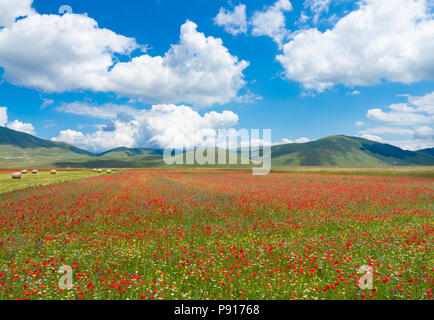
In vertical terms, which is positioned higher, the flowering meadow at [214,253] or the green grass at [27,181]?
the flowering meadow at [214,253]

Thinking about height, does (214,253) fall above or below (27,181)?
above

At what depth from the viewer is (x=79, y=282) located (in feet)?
23.2

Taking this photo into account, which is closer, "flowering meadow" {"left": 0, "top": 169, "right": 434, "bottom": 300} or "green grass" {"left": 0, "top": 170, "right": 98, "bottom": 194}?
"flowering meadow" {"left": 0, "top": 169, "right": 434, "bottom": 300}

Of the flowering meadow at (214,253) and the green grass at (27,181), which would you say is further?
the green grass at (27,181)

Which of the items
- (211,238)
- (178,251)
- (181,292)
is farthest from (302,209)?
(181,292)

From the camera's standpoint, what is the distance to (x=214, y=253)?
32.1 feet

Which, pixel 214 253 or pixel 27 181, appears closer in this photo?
pixel 214 253

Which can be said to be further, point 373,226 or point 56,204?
point 56,204

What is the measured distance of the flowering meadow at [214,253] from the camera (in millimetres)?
6734

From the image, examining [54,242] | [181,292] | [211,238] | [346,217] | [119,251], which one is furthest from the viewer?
[346,217]

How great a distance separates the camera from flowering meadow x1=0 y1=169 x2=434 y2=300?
6.73m

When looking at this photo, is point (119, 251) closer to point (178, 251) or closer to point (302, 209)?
point (178, 251)

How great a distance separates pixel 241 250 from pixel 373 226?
954 cm
